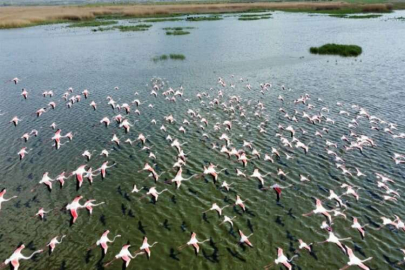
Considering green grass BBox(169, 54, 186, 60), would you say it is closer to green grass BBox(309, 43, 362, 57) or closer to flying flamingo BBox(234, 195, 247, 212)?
green grass BBox(309, 43, 362, 57)

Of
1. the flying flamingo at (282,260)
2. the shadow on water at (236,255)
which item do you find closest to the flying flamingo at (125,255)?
the shadow on water at (236,255)

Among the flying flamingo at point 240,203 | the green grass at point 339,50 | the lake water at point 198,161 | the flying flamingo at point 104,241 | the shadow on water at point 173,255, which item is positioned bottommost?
the green grass at point 339,50

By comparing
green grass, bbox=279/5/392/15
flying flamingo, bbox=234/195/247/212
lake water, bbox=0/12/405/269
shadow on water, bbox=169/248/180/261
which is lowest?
green grass, bbox=279/5/392/15

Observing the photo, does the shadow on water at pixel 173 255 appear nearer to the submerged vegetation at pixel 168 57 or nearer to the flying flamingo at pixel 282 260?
the flying flamingo at pixel 282 260

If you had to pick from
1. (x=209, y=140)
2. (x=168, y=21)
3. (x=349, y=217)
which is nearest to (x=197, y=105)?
(x=209, y=140)

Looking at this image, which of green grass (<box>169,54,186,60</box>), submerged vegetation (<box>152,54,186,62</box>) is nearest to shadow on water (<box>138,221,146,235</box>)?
submerged vegetation (<box>152,54,186,62</box>)

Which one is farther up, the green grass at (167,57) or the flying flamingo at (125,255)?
the flying flamingo at (125,255)

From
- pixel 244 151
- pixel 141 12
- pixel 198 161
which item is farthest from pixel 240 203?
pixel 141 12
